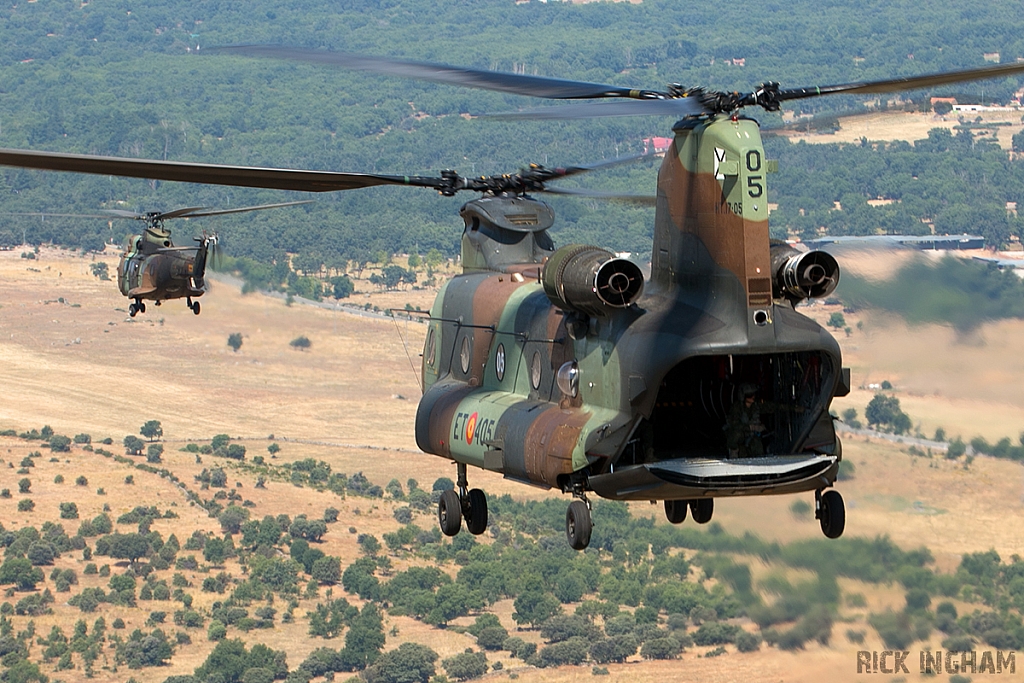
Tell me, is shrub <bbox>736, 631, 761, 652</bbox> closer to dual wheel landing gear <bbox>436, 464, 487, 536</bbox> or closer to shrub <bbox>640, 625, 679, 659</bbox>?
shrub <bbox>640, 625, 679, 659</bbox>

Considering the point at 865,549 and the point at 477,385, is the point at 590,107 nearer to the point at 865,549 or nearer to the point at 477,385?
the point at 477,385

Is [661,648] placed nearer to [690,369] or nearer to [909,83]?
[690,369]

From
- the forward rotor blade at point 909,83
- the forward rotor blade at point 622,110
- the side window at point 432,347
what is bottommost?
the side window at point 432,347

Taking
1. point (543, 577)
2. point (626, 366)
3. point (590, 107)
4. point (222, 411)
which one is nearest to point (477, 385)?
point (626, 366)

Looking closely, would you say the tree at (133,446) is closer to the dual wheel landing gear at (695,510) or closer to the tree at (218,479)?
the tree at (218,479)

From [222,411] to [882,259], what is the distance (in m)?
167

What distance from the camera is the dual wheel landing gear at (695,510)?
2967 centimetres

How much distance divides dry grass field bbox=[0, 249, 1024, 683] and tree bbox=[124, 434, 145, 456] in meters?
1.46

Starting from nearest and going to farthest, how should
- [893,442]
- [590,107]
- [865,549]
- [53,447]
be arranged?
[590,107] < [865,549] < [893,442] < [53,447]

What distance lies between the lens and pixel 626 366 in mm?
24641

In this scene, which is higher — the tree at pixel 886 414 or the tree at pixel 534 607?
the tree at pixel 886 414

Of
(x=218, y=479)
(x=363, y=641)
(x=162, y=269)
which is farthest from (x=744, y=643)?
(x=218, y=479)

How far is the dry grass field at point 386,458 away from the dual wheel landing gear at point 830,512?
2.71m

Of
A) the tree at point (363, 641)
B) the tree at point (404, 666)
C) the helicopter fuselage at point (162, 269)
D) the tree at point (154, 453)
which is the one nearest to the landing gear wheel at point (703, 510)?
the helicopter fuselage at point (162, 269)
